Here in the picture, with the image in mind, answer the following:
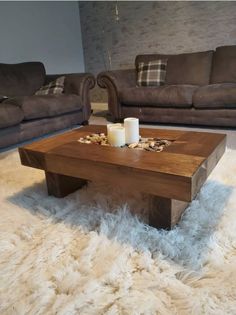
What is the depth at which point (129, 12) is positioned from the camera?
13.7 feet

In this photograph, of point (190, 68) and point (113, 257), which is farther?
point (190, 68)

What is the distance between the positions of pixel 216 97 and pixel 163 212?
1957mm

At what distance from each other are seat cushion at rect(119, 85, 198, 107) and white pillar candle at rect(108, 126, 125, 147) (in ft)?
5.69

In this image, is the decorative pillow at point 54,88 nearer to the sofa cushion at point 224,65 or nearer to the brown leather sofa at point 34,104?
the brown leather sofa at point 34,104

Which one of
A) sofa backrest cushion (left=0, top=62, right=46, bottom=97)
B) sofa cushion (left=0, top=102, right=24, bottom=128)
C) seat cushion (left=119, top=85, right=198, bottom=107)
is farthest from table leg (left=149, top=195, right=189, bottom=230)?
sofa backrest cushion (left=0, top=62, right=46, bottom=97)

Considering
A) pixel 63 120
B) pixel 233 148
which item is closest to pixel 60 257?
pixel 233 148

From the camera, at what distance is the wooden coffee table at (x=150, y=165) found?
3.12 feet

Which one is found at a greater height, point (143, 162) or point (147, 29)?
point (147, 29)

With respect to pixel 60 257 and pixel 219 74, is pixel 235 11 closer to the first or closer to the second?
pixel 219 74

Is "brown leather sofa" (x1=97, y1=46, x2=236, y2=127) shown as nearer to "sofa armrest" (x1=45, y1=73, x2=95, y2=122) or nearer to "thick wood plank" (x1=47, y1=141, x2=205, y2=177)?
"sofa armrest" (x1=45, y1=73, x2=95, y2=122)

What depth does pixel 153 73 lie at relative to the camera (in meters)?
3.40

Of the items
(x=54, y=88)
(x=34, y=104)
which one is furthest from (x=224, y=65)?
(x=34, y=104)

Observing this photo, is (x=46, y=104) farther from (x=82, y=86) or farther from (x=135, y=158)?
(x=135, y=158)

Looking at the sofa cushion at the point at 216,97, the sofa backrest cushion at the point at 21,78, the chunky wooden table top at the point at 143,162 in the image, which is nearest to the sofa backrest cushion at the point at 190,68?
the sofa cushion at the point at 216,97
